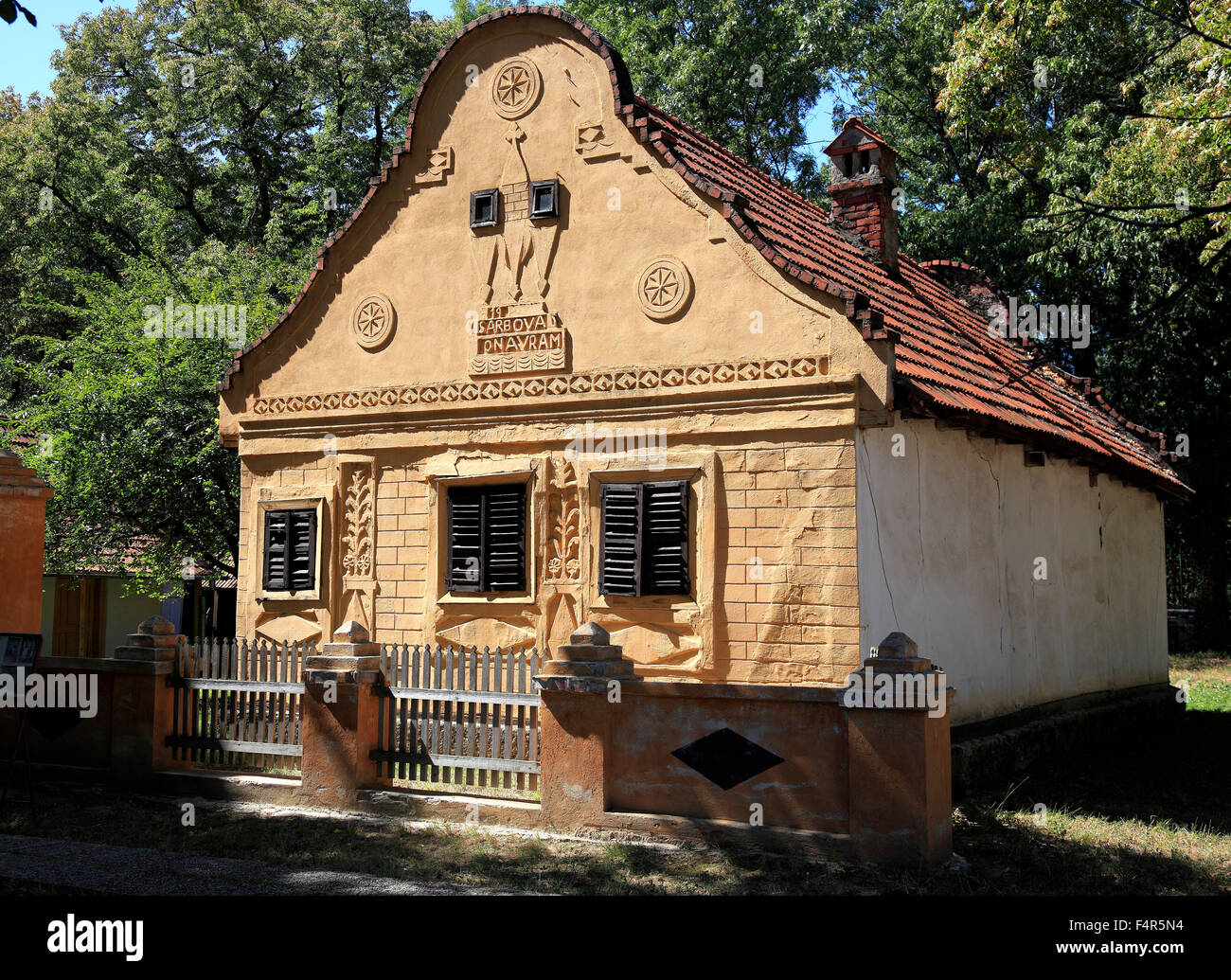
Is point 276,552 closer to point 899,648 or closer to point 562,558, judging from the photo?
point 562,558

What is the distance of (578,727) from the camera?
29.2ft

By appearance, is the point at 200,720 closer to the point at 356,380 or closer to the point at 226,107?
the point at 356,380

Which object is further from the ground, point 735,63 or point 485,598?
point 735,63

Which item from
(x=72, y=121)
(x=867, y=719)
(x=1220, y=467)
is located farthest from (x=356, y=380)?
(x=1220, y=467)

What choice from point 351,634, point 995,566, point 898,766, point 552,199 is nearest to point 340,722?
point 351,634

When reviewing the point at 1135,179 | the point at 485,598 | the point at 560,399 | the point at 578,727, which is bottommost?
the point at 578,727

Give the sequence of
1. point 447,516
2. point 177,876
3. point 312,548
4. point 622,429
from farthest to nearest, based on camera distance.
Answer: point 312,548
point 447,516
point 622,429
point 177,876

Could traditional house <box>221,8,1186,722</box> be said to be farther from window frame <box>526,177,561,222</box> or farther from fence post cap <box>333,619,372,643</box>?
fence post cap <box>333,619,372,643</box>

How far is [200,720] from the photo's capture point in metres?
10.9

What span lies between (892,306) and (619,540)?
Result: 489cm

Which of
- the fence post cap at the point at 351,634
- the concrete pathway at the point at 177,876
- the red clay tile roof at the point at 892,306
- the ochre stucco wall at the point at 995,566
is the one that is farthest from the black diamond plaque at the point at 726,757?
the red clay tile roof at the point at 892,306

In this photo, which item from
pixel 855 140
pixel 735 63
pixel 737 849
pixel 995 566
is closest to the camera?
pixel 737 849

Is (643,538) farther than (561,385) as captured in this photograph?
No

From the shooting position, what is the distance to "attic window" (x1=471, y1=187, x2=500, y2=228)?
44.0 ft
